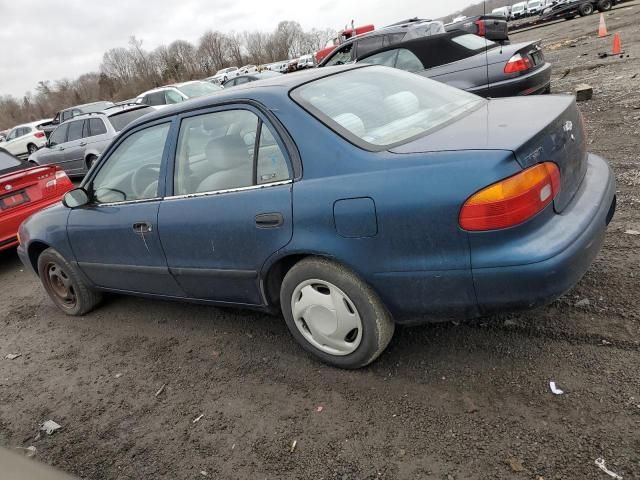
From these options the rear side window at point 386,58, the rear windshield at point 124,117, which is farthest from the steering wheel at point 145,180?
the rear windshield at point 124,117

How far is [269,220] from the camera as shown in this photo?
2.67 metres

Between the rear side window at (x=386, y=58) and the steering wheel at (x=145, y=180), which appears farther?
the rear side window at (x=386, y=58)

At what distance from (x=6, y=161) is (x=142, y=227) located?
4993mm

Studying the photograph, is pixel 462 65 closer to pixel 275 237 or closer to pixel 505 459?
pixel 275 237

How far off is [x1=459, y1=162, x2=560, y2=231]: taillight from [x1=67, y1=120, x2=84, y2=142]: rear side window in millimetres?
10499

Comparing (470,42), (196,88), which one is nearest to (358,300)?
(470,42)

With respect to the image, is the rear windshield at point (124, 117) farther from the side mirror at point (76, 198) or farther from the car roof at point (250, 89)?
the car roof at point (250, 89)

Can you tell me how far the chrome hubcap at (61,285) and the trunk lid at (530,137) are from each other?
11.0ft

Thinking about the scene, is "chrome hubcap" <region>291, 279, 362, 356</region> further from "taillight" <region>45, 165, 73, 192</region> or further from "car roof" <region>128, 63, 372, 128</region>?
"taillight" <region>45, 165, 73, 192</region>

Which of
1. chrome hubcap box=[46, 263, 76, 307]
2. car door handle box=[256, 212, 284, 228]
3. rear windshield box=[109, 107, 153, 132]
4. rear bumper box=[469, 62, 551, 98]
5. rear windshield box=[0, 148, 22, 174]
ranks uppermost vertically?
rear windshield box=[109, 107, 153, 132]

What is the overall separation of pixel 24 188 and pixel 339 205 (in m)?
5.37

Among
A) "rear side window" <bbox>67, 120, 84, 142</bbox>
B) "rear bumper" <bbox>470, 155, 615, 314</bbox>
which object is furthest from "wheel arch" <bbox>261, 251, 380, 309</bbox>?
"rear side window" <bbox>67, 120, 84, 142</bbox>

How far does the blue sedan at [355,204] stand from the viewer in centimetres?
215

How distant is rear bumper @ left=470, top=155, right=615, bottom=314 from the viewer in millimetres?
2104
